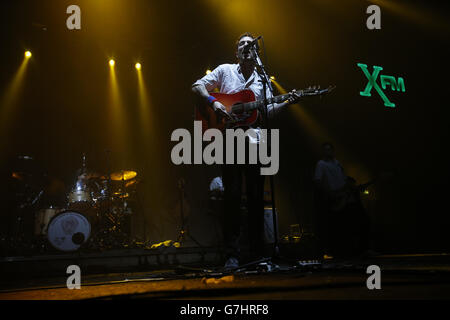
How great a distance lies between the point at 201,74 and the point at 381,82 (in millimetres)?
3834

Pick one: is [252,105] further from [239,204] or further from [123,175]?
[123,175]

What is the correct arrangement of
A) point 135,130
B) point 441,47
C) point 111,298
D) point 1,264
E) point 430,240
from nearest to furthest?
point 111,298 < point 1,264 < point 430,240 < point 441,47 < point 135,130

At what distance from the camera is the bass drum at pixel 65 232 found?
182 inches

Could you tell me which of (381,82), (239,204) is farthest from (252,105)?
(381,82)

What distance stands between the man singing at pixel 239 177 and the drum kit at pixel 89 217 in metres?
2.94

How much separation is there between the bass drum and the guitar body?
287 cm

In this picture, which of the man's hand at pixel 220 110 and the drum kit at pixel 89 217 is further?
the drum kit at pixel 89 217

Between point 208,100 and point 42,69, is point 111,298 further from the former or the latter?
point 42,69

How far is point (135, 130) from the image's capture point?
24.6ft

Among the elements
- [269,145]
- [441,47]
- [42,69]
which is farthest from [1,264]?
[441,47]

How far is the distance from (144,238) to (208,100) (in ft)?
16.0

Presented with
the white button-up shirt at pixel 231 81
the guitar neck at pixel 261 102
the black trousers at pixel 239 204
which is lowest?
the black trousers at pixel 239 204

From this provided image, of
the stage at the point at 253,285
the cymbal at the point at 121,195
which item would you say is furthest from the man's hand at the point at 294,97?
the cymbal at the point at 121,195
